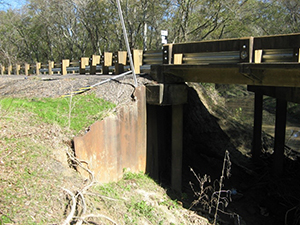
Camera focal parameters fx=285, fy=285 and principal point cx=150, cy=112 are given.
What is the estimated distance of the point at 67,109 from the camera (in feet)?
25.6

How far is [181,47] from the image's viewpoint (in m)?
8.62

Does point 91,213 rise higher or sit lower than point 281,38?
lower

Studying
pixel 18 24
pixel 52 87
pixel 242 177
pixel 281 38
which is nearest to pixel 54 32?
pixel 18 24

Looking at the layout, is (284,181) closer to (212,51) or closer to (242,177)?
(242,177)

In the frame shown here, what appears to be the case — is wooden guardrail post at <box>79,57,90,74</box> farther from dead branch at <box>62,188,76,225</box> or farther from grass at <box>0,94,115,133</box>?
dead branch at <box>62,188,76,225</box>

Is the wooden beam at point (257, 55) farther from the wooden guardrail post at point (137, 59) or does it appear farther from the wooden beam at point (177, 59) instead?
the wooden guardrail post at point (137, 59)

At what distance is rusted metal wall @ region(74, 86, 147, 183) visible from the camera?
270 inches

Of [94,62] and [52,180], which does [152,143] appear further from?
[94,62]

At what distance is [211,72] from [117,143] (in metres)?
3.50

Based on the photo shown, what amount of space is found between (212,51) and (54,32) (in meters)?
34.3

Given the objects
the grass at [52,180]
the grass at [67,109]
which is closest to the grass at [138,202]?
the grass at [52,180]

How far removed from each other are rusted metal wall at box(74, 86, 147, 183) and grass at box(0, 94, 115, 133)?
359 mm

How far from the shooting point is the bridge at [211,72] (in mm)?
6750

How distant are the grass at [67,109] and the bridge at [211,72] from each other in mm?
1847
